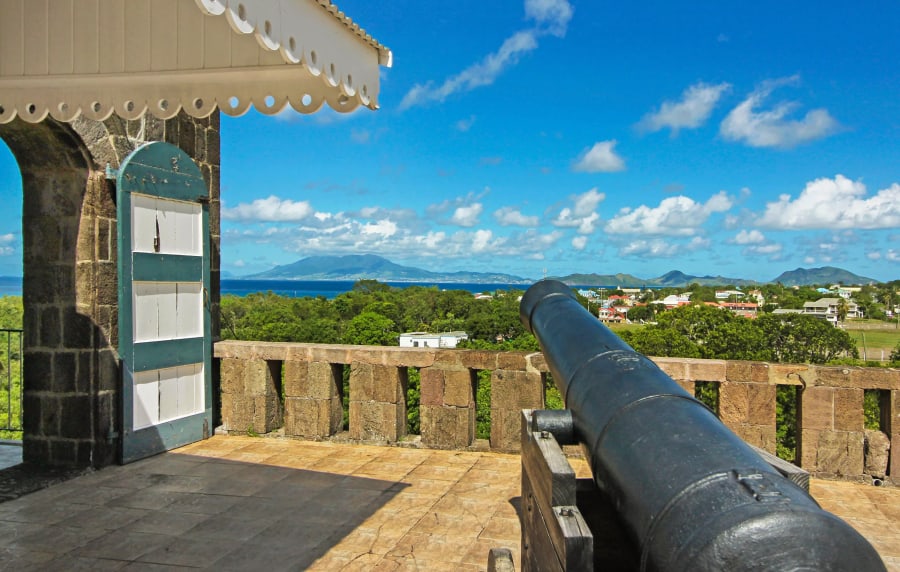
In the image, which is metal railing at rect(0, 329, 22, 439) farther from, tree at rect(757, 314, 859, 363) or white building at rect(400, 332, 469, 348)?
tree at rect(757, 314, 859, 363)

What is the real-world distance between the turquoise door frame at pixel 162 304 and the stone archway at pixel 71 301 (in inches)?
4.2

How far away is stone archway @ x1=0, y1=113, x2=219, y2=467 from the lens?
5117 millimetres

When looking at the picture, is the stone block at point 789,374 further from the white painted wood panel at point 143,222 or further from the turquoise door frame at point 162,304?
the white painted wood panel at point 143,222

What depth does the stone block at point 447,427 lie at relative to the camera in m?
5.88

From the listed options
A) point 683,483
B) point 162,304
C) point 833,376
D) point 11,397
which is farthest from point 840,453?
point 11,397

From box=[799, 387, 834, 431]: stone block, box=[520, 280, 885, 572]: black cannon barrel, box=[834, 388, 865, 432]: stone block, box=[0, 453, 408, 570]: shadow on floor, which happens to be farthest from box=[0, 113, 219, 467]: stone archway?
box=[834, 388, 865, 432]: stone block

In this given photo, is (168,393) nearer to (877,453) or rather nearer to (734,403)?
(734,403)

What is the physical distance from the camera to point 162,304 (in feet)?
18.8

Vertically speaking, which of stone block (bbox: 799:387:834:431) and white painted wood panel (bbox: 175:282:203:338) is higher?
white painted wood panel (bbox: 175:282:203:338)

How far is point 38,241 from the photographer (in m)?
5.21

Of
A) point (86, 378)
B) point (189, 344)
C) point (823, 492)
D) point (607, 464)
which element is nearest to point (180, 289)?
point (189, 344)

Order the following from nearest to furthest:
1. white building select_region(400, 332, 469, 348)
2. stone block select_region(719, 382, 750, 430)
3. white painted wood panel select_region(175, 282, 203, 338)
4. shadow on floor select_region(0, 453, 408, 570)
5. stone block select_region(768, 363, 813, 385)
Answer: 1. shadow on floor select_region(0, 453, 408, 570)
2. stone block select_region(768, 363, 813, 385)
3. stone block select_region(719, 382, 750, 430)
4. white painted wood panel select_region(175, 282, 203, 338)
5. white building select_region(400, 332, 469, 348)

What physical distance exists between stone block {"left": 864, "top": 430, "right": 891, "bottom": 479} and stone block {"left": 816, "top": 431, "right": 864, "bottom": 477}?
0.19 feet

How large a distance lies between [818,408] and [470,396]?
8.80 feet
